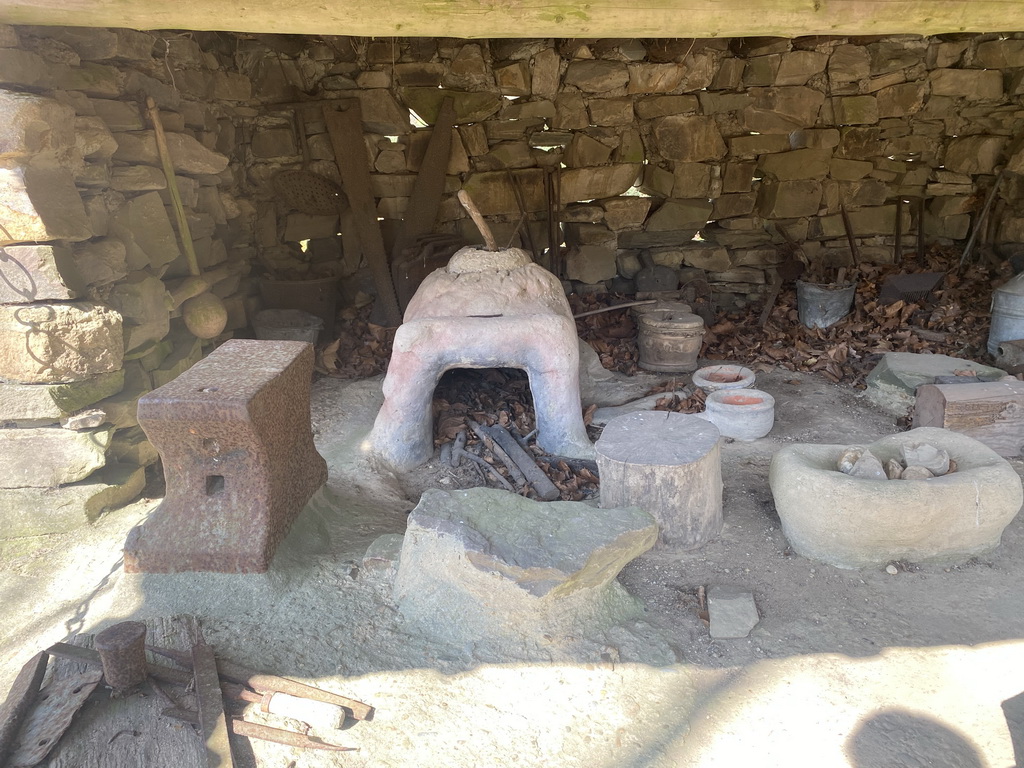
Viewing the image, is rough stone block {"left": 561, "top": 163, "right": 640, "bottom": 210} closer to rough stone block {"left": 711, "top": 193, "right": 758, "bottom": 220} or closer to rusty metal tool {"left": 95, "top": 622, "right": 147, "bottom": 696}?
rough stone block {"left": 711, "top": 193, "right": 758, "bottom": 220}

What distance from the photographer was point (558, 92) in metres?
6.29

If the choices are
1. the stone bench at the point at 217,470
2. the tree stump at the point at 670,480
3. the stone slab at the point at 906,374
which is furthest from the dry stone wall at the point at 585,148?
the tree stump at the point at 670,480

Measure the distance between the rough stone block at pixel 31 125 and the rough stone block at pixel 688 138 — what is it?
4892 millimetres

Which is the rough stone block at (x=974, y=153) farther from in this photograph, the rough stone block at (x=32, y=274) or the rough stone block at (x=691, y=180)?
the rough stone block at (x=32, y=274)

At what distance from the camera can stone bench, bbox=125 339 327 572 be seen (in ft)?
8.62

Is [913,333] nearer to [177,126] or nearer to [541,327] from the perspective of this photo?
[541,327]

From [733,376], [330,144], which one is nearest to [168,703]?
[733,376]

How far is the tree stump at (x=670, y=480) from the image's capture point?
3.20m

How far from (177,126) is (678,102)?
14.0 feet

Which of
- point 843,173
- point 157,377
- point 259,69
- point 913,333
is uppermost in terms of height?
point 259,69

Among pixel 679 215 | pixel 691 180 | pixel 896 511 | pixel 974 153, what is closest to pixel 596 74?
pixel 691 180

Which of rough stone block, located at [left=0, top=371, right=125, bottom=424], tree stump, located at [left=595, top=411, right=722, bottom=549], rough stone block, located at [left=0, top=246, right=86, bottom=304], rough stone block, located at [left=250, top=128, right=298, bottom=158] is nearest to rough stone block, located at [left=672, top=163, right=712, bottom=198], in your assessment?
rough stone block, located at [left=250, top=128, right=298, bottom=158]

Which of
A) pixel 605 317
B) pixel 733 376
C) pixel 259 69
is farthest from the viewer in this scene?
pixel 605 317

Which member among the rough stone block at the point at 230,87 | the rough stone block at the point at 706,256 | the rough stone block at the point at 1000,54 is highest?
the rough stone block at the point at 230,87
